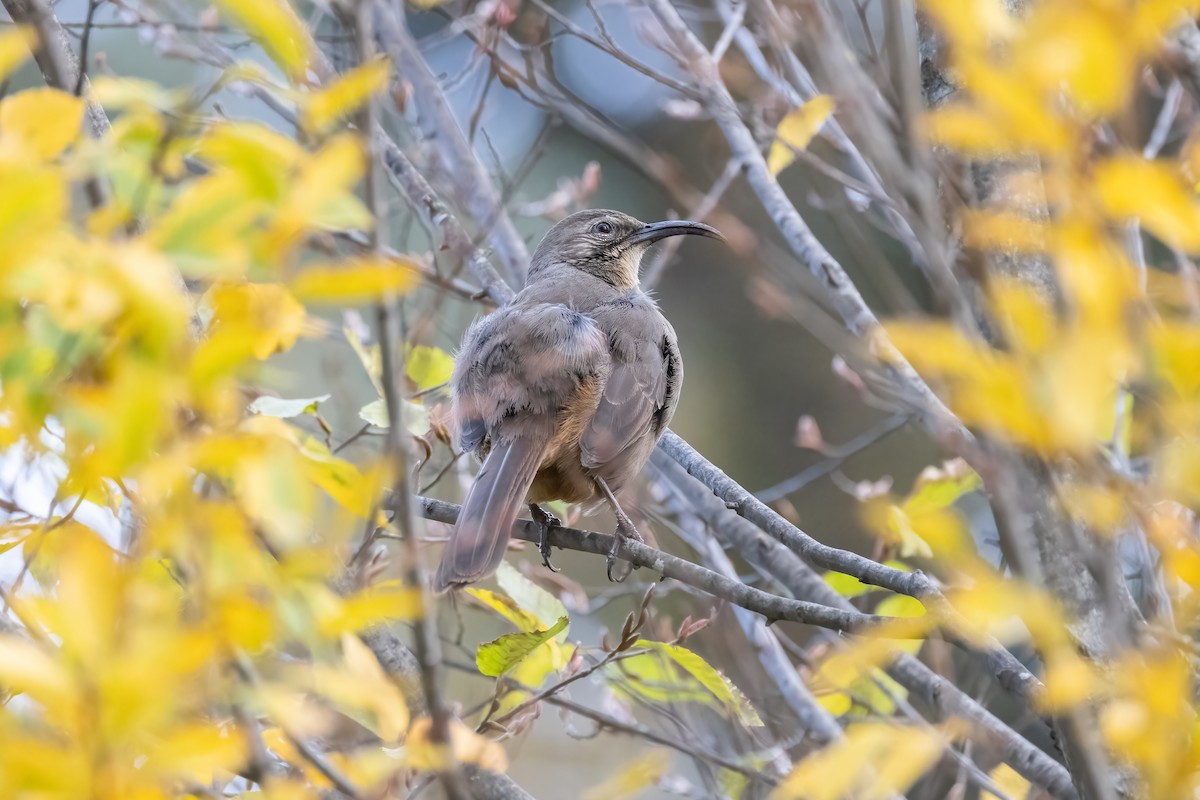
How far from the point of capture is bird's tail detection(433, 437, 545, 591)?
328 cm

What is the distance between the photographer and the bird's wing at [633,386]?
4.04m

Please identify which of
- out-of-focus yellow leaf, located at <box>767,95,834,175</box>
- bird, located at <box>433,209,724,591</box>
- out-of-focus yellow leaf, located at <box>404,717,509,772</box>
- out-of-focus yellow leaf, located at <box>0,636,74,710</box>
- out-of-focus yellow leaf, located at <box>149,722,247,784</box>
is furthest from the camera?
bird, located at <box>433,209,724,591</box>

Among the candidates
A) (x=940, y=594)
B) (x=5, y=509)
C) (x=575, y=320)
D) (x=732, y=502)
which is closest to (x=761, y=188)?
(x=575, y=320)

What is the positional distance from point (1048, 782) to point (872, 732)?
1.94 metres

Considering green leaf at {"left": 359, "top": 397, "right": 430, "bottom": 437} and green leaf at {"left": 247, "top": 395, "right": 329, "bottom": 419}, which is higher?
green leaf at {"left": 247, "top": 395, "right": 329, "bottom": 419}

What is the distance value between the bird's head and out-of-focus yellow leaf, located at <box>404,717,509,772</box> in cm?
351

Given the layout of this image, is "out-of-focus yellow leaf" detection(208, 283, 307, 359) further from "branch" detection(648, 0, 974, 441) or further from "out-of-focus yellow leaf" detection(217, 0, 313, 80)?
"branch" detection(648, 0, 974, 441)

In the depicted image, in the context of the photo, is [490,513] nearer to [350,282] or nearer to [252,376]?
[252,376]

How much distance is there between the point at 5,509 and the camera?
9.10ft

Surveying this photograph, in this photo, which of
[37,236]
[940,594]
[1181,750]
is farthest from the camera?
[940,594]

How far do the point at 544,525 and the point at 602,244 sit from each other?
1.74 m

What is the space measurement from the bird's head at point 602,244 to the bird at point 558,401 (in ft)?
2.03

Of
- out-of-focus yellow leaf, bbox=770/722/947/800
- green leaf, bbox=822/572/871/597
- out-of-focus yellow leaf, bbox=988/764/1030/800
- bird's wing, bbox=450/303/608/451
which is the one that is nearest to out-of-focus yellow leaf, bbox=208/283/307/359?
out-of-focus yellow leaf, bbox=770/722/947/800

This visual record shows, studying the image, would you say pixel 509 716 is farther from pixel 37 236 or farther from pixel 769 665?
pixel 37 236
